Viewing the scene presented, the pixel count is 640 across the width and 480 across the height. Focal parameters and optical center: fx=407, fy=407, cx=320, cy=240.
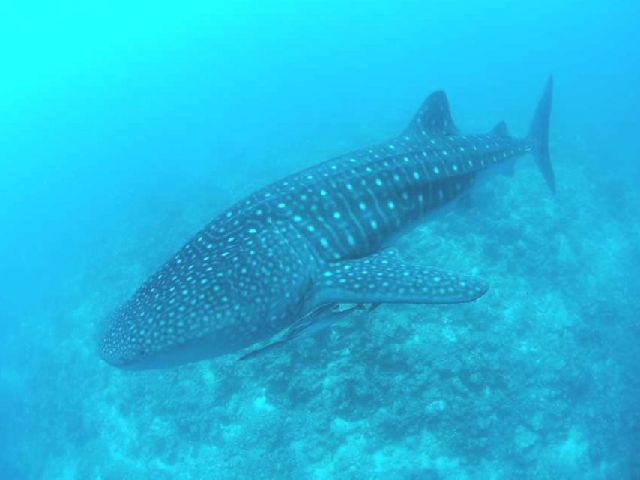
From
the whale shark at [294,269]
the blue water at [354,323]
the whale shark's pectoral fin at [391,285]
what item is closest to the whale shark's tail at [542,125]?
the blue water at [354,323]

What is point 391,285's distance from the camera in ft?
17.1

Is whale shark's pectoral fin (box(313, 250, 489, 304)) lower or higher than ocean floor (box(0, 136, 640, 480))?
higher

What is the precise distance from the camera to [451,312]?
29.8 feet

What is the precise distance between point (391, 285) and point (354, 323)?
11.8ft

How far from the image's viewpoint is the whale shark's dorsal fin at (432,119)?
7477 mm

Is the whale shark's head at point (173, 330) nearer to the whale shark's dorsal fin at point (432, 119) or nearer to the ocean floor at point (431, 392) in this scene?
the ocean floor at point (431, 392)

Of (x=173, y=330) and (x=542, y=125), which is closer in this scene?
(x=173, y=330)

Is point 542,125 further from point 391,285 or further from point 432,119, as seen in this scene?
point 391,285

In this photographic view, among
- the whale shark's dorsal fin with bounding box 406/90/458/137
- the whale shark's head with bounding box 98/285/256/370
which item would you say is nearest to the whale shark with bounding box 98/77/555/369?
the whale shark's head with bounding box 98/285/256/370

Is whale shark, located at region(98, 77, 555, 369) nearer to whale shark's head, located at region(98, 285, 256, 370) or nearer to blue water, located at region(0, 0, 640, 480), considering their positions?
whale shark's head, located at region(98, 285, 256, 370)

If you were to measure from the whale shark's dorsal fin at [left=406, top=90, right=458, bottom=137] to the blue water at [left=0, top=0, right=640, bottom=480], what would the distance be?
4.75 feet

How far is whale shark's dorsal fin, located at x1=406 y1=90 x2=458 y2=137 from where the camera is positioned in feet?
24.5

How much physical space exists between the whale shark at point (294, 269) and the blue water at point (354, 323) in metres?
1.62

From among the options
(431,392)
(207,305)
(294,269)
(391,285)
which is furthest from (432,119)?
(207,305)
